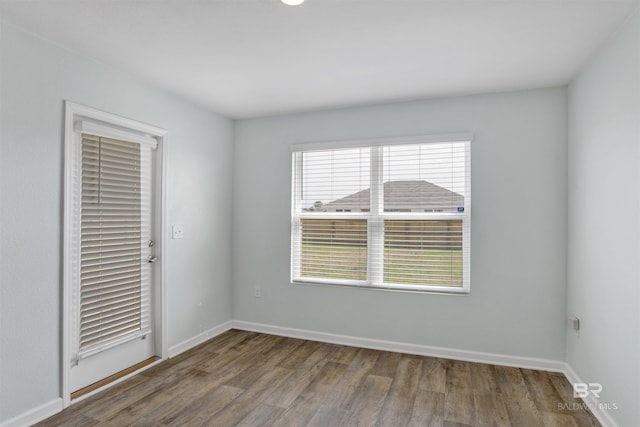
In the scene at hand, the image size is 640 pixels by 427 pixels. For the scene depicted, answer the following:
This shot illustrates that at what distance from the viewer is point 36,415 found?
221 centimetres

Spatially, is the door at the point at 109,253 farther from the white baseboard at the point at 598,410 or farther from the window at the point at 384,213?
the white baseboard at the point at 598,410

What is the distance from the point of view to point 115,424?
7.24ft

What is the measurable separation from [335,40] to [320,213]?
6.29 feet

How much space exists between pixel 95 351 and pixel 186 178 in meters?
1.67

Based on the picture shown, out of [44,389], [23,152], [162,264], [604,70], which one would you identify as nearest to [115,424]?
[44,389]

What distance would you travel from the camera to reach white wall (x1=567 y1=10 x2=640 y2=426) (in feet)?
6.29

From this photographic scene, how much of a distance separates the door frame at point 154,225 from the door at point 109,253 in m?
0.02

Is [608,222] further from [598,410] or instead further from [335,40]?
[335,40]

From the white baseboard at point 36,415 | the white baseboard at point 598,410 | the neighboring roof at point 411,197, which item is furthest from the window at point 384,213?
the white baseboard at point 36,415

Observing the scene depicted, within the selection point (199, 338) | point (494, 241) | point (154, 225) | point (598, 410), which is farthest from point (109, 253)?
point (598, 410)

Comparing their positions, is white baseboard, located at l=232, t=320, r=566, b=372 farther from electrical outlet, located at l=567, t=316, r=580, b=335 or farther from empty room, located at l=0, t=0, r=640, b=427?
electrical outlet, located at l=567, t=316, r=580, b=335

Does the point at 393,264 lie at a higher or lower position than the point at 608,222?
lower

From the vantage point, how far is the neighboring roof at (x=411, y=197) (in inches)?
130

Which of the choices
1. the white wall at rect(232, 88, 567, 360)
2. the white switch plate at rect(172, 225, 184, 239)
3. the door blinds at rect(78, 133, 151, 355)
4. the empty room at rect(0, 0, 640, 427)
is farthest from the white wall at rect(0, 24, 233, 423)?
the white wall at rect(232, 88, 567, 360)
